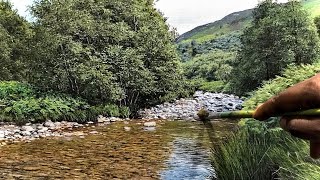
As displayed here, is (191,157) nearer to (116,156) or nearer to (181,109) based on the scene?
(116,156)

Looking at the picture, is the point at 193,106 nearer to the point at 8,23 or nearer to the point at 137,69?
the point at 137,69

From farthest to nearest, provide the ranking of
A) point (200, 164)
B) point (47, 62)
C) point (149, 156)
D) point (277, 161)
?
point (47, 62) → point (149, 156) → point (200, 164) → point (277, 161)

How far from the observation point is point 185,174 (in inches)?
406

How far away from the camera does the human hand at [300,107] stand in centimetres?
83

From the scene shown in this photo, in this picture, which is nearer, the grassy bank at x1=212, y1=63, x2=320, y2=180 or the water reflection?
the grassy bank at x1=212, y1=63, x2=320, y2=180

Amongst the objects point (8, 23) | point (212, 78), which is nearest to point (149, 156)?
point (8, 23)

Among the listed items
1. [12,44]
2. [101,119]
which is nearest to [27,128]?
[101,119]

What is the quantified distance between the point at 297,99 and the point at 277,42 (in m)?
29.7

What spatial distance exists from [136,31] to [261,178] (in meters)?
25.6

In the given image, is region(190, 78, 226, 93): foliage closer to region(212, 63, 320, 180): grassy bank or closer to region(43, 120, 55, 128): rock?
region(43, 120, 55, 128): rock

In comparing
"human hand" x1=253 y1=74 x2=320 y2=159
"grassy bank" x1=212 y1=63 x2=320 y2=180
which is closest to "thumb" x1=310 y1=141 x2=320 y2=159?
"human hand" x1=253 y1=74 x2=320 y2=159

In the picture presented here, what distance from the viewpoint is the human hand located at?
2.74 ft

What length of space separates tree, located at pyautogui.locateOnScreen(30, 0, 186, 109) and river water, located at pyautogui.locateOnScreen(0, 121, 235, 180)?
882 cm

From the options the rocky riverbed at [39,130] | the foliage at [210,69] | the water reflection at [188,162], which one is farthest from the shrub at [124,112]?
the foliage at [210,69]
